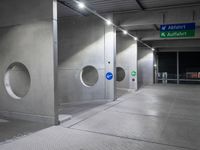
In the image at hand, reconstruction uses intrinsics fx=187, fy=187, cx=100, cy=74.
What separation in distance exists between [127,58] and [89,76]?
3847 mm

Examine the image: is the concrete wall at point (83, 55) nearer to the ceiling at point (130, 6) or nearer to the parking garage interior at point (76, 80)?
the parking garage interior at point (76, 80)

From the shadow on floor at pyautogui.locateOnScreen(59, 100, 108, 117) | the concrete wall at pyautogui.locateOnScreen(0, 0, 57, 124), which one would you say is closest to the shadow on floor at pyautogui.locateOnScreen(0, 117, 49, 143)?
the concrete wall at pyautogui.locateOnScreen(0, 0, 57, 124)

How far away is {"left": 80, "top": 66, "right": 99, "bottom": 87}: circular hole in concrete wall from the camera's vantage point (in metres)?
9.20

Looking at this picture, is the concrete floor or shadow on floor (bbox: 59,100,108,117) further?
shadow on floor (bbox: 59,100,108,117)

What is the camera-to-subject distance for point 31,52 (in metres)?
5.06

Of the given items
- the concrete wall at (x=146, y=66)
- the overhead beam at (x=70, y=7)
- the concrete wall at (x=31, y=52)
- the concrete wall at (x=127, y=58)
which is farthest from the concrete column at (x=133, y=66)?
the concrete wall at (x=31, y=52)

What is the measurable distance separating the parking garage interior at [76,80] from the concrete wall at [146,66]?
29.4 feet

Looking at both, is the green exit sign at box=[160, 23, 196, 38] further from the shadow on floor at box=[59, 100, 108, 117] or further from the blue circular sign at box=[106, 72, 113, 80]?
the shadow on floor at box=[59, 100, 108, 117]

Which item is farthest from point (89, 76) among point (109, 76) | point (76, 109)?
point (76, 109)

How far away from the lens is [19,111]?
529 cm

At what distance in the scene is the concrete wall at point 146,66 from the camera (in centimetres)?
1691

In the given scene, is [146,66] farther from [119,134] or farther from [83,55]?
[119,134]

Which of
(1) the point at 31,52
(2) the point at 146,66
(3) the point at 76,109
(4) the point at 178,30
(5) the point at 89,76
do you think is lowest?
(3) the point at 76,109

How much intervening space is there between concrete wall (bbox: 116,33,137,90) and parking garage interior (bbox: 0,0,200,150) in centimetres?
359
